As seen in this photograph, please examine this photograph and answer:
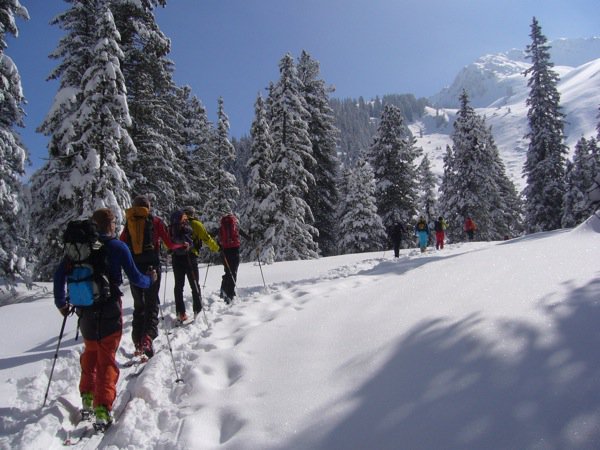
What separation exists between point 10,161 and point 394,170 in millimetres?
26468

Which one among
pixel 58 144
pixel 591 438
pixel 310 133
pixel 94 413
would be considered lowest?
pixel 94 413

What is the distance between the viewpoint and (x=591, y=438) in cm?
254

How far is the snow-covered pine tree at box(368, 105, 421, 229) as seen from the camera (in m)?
32.3

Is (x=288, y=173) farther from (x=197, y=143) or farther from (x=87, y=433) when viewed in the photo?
(x=87, y=433)

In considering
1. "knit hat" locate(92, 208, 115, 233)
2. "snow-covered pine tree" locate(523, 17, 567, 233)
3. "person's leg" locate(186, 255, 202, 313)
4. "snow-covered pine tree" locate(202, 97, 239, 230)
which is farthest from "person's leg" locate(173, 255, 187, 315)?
"snow-covered pine tree" locate(523, 17, 567, 233)

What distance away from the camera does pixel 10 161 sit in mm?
13547

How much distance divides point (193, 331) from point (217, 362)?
6.63ft

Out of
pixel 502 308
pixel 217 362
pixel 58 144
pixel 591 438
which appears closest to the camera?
pixel 591 438

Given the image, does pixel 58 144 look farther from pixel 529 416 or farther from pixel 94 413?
pixel 529 416

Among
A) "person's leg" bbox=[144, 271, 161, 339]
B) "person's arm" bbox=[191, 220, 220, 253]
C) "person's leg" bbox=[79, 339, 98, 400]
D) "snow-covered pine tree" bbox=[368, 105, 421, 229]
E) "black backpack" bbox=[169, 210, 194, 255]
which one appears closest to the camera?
"person's leg" bbox=[79, 339, 98, 400]

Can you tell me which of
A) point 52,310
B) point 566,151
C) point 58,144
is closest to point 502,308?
point 52,310

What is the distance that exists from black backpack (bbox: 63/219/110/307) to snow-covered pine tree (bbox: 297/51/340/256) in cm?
2629

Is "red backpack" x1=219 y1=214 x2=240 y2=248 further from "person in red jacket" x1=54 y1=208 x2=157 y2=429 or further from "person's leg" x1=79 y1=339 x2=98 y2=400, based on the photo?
"person's leg" x1=79 y1=339 x2=98 y2=400

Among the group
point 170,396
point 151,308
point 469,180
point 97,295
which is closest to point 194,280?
point 151,308
